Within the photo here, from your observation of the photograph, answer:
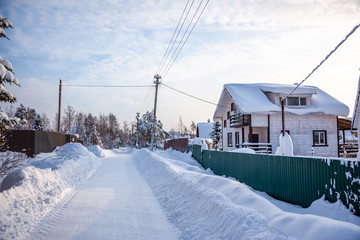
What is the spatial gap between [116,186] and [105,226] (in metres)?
4.96

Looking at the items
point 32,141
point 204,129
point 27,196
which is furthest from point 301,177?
point 204,129

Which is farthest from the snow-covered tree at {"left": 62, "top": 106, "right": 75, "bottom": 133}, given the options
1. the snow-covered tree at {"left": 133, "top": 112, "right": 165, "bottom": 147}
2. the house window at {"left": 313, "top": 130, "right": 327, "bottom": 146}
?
the house window at {"left": 313, "top": 130, "right": 327, "bottom": 146}

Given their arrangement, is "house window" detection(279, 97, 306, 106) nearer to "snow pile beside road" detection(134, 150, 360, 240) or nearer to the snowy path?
"snow pile beside road" detection(134, 150, 360, 240)

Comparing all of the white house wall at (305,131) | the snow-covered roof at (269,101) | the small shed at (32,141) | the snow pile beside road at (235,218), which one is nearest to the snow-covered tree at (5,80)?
the snow pile beside road at (235,218)

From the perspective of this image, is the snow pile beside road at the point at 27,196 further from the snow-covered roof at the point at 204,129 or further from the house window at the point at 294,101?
the snow-covered roof at the point at 204,129

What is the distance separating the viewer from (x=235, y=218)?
5328 mm

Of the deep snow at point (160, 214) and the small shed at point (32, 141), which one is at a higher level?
the small shed at point (32, 141)

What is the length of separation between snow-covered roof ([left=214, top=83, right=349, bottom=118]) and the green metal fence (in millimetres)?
11206

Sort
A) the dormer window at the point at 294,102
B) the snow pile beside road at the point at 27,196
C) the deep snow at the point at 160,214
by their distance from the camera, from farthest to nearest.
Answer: the dormer window at the point at 294,102 < the snow pile beside road at the point at 27,196 < the deep snow at the point at 160,214

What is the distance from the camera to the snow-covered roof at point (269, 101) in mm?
23369

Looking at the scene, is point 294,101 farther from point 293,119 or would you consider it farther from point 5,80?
point 5,80

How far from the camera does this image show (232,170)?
13.7 meters

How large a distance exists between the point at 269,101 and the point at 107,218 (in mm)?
21888

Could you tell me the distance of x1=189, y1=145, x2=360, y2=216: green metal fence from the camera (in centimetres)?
591
